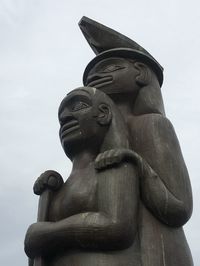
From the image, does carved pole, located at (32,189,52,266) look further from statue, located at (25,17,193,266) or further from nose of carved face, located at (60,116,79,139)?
nose of carved face, located at (60,116,79,139)

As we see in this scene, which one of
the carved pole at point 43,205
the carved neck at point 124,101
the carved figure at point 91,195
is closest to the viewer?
the carved figure at point 91,195

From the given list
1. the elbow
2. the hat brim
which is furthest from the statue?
the hat brim

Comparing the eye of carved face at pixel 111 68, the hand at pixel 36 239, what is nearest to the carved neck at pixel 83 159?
the hand at pixel 36 239

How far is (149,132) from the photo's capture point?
6508mm

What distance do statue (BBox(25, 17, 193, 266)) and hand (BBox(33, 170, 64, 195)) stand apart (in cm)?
1

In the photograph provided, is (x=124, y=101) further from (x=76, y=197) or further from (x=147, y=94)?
(x=76, y=197)

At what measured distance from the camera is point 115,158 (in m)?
5.67

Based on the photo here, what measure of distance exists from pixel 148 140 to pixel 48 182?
5.29ft

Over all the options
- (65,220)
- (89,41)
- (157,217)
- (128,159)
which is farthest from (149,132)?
(89,41)

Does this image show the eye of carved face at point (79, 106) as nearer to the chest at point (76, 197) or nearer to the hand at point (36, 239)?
the chest at point (76, 197)

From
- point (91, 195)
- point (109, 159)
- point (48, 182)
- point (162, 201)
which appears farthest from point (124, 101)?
point (162, 201)

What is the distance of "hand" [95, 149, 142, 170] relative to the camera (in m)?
5.68

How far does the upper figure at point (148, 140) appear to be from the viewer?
18.3 feet

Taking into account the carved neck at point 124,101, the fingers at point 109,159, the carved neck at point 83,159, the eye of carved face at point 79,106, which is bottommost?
the fingers at point 109,159
